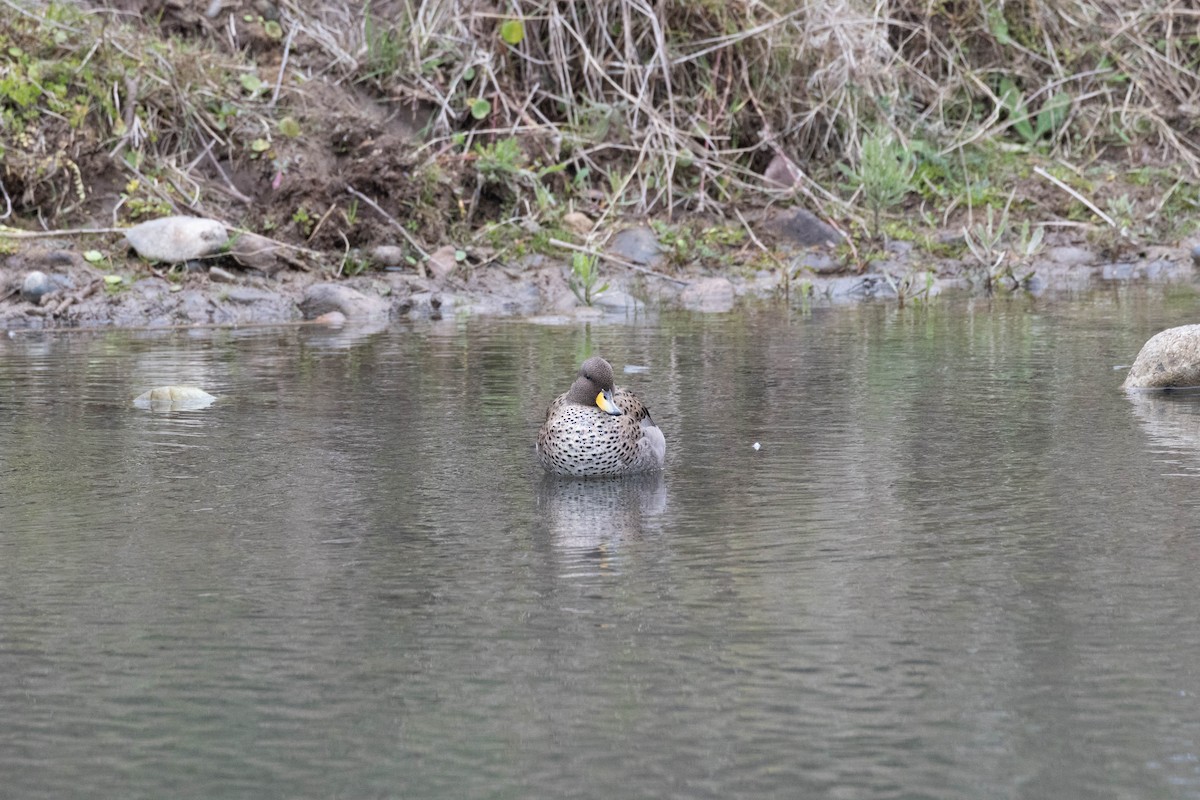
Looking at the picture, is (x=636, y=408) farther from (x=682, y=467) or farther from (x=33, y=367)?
(x=33, y=367)

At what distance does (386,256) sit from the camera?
13.6 metres

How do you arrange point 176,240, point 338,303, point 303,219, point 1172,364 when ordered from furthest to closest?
point 303,219 → point 176,240 → point 338,303 → point 1172,364

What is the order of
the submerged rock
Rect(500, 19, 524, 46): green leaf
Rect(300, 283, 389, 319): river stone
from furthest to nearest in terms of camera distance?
Rect(500, 19, 524, 46): green leaf, Rect(300, 283, 389, 319): river stone, the submerged rock

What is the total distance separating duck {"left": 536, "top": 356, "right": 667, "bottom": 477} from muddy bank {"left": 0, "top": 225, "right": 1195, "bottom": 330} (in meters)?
5.77

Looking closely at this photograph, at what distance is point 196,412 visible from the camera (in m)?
8.27

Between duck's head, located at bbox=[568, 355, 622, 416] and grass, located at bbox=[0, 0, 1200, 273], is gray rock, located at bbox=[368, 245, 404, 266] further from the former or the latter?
duck's head, located at bbox=[568, 355, 622, 416]

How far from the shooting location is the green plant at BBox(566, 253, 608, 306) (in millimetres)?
12978

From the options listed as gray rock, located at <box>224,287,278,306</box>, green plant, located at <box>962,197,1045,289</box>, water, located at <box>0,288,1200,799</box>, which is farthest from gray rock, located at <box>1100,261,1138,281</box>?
gray rock, located at <box>224,287,278,306</box>

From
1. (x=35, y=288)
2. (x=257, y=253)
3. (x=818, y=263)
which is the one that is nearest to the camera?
(x=35, y=288)

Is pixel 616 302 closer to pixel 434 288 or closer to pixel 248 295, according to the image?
pixel 434 288

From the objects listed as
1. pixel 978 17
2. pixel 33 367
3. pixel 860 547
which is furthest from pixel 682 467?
pixel 978 17

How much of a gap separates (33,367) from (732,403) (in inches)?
159

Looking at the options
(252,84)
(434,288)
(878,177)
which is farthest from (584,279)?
(252,84)

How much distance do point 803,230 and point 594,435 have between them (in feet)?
28.7
